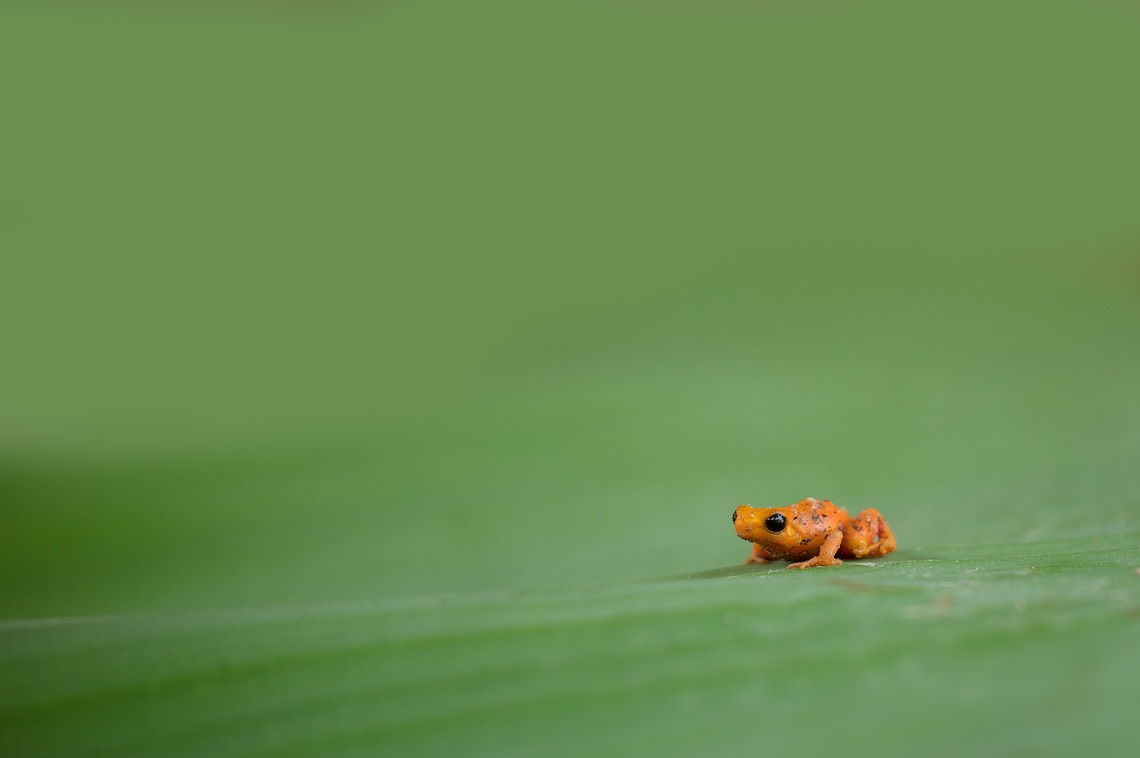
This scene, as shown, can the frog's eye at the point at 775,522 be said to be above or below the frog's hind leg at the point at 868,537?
above

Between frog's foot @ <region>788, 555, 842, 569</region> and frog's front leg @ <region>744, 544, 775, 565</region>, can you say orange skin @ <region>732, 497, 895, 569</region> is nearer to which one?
frog's foot @ <region>788, 555, 842, 569</region>

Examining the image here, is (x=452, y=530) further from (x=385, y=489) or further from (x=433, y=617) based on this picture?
(x=433, y=617)

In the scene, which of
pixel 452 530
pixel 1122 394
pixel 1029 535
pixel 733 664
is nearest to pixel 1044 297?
pixel 1122 394

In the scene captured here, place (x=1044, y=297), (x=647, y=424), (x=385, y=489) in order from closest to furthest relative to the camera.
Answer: (x=385, y=489) < (x=647, y=424) < (x=1044, y=297)

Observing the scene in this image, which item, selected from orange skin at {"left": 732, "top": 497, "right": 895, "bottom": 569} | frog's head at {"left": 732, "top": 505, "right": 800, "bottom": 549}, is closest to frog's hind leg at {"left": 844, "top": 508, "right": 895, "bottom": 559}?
orange skin at {"left": 732, "top": 497, "right": 895, "bottom": 569}

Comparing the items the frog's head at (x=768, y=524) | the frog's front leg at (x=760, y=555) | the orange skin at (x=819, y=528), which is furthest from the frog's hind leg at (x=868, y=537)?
the frog's front leg at (x=760, y=555)

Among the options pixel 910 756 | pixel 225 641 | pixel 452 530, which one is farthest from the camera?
pixel 452 530

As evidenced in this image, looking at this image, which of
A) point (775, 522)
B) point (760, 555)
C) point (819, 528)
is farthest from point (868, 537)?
point (760, 555)

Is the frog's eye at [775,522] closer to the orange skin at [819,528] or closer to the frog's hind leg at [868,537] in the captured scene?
the orange skin at [819,528]
